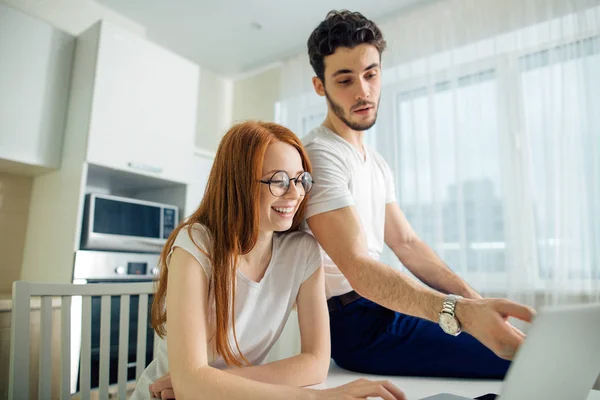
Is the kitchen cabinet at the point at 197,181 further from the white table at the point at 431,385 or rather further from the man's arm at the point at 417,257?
the white table at the point at 431,385

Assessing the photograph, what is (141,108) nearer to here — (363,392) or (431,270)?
(431,270)

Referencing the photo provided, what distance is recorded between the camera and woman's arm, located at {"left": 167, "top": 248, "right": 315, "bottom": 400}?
0.71 meters

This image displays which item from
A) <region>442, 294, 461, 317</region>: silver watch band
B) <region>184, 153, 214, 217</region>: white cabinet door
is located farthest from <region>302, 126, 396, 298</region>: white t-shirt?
<region>184, 153, 214, 217</region>: white cabinet door

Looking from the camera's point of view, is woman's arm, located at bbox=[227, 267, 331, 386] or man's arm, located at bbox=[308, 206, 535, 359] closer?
man's arm, located at bbox=[308, 206, 535, 359]

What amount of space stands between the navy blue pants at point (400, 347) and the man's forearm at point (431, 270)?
7.4 inches

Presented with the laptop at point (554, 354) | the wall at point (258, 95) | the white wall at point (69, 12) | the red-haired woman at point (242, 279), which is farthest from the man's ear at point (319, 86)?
the wall at point (258, 95)

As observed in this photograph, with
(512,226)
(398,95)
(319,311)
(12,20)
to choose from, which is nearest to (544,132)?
(512,226)

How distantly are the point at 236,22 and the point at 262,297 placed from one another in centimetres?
249

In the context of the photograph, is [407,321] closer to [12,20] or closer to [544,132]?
[544,132]

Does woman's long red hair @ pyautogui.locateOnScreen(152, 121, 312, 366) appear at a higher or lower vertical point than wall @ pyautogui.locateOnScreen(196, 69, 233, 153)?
lower

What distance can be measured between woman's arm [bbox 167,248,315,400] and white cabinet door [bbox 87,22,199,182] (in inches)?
62.1

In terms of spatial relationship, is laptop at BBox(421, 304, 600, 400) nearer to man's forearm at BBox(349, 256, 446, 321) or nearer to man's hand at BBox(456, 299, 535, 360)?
man's hand at BBox(456, 299, 535, 360)

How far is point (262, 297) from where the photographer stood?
0.99 m

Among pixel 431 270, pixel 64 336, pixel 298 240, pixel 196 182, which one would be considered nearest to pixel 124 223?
pixel 196 182
